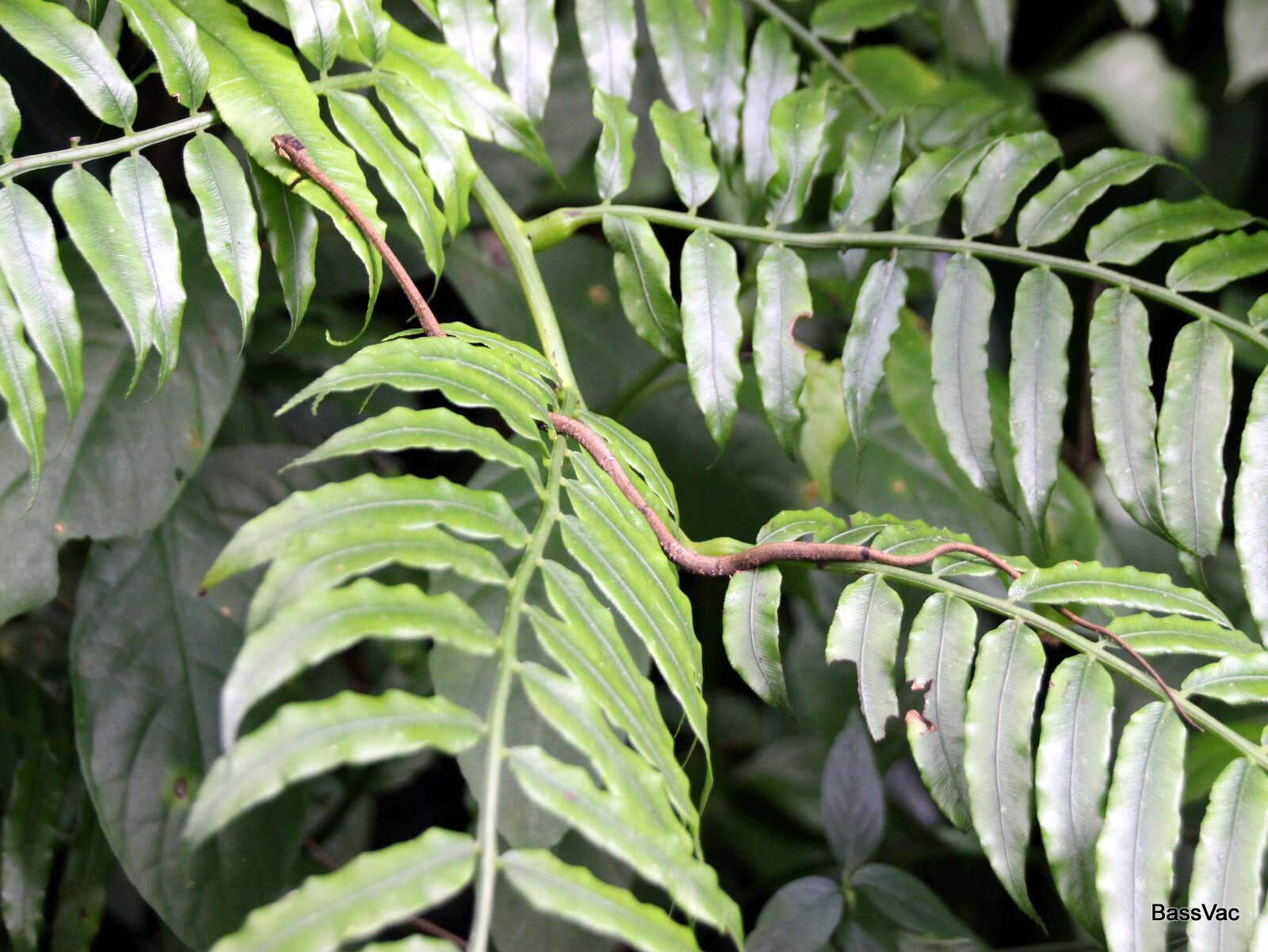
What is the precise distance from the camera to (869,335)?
29.2 inches

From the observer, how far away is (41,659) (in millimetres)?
1122

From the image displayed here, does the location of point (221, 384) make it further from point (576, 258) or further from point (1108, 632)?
point (1108, 632)

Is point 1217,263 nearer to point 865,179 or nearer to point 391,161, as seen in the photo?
point 865,179

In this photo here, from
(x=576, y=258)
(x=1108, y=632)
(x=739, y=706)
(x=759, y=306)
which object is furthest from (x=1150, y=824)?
(x=739, y=706)

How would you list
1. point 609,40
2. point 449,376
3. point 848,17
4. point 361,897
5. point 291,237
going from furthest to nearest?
point 848,17
point 609,40
point 291,237
point 449,376
point 361,897

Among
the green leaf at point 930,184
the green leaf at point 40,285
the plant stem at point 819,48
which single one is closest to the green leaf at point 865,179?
the green leaf at point 930,184

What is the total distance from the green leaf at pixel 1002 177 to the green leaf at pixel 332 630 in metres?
0.59

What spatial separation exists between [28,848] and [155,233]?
2.31ft

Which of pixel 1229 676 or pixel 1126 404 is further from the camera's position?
pixel 1126 404

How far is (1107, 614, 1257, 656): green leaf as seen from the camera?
55cm

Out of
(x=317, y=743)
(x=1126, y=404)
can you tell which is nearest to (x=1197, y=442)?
(x=1126, y=404)

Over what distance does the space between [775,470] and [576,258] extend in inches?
16.9

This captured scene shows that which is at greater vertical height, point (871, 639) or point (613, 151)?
point (613, 151)

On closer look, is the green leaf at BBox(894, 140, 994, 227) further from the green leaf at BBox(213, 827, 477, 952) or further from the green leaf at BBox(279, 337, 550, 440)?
the green leaf at BBox(213, 827, 477, 952)
